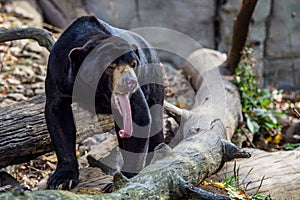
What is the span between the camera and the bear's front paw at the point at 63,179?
145 inches

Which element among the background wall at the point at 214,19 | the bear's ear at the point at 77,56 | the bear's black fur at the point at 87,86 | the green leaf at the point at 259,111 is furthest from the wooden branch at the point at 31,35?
the background wall at the point at 214,19

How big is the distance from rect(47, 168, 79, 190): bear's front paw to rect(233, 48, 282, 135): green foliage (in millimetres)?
2923

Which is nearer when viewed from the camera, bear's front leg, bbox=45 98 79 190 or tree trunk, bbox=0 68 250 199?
tree trunk, bbox=0 68 250 199

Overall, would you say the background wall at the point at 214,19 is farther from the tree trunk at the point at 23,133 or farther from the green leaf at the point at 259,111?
the tree trunk at the point at 23,133

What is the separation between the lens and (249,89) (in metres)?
6.68

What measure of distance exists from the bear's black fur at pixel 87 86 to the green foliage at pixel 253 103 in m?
2.76

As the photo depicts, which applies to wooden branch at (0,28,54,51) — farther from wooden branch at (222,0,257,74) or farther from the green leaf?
the green leaf

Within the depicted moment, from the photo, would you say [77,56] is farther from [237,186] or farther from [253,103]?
[253,103]

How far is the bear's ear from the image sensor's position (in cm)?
346

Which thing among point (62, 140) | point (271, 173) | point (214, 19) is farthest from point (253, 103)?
point (214, 19)

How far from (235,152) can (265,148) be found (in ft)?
8.07

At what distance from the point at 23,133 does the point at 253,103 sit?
3201 millimetres

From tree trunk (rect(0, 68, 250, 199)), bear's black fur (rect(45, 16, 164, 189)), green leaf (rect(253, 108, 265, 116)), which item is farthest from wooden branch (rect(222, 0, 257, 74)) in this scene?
bear's black fur (rect(45, 16, 164, 189))

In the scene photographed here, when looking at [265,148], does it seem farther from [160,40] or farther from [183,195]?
[160,40]
